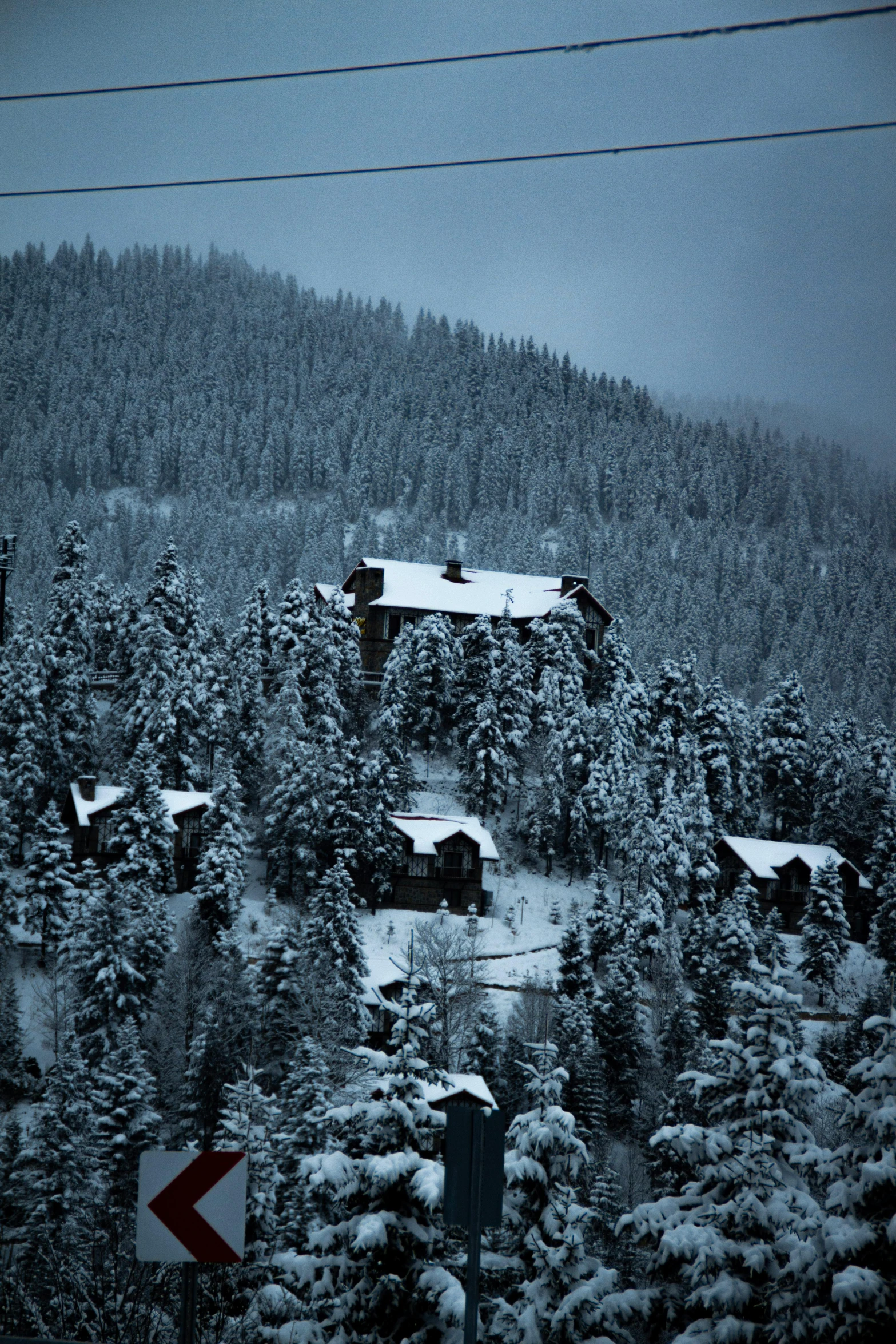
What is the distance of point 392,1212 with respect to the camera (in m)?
10.7

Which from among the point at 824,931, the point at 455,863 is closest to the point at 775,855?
the point at 824,931

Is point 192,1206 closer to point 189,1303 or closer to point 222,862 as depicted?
point 189,1303

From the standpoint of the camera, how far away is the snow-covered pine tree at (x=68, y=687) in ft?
160

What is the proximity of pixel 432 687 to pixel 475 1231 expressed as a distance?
50.7m

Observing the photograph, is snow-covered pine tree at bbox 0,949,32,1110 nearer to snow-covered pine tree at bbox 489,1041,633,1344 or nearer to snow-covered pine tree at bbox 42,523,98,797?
snow-covered pine tree at bbox 42,523,98,797

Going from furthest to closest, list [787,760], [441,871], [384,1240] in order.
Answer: [787,760], [441,871], [384,1240]

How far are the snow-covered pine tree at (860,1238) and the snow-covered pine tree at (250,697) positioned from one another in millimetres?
40084

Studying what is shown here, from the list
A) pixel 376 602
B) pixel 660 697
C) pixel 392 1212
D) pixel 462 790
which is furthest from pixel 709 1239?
pixel 376 602

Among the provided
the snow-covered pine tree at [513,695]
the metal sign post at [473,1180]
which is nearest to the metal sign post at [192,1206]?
the metal sign post at [473,1180]

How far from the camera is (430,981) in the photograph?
36469 mm

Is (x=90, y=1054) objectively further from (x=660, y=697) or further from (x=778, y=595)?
(x=778, y=595)

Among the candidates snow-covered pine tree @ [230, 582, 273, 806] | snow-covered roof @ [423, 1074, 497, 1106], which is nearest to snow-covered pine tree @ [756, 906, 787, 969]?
snow-covered roof @ [423, 1074, 497, 1106]

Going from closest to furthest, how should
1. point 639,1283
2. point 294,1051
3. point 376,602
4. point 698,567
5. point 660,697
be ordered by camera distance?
1. point 639,1283
2. point 294,1051
3. point 660,697
4. point 376,602
5. point 698,567

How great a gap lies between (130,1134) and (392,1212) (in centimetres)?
2021
